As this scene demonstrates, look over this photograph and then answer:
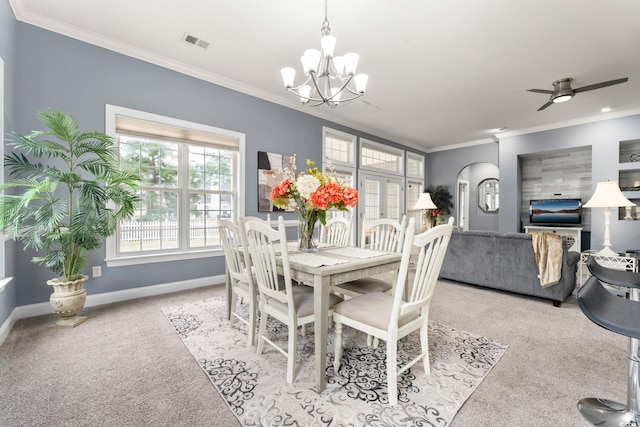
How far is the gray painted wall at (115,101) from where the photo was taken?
8.68ft

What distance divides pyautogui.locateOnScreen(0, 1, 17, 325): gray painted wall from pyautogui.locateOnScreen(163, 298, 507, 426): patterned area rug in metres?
1.40

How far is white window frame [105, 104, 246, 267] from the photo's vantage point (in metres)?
3.07

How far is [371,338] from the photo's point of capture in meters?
2.18

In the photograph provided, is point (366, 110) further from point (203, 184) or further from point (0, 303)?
point (0, 303)

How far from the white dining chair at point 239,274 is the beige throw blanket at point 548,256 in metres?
3.11

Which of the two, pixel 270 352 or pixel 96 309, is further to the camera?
pixel 96 309

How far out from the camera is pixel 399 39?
291 cm

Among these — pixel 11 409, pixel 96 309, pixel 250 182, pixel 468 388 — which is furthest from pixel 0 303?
pixel 468 388

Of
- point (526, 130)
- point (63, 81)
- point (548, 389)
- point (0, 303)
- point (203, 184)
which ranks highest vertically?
point (526, 130)

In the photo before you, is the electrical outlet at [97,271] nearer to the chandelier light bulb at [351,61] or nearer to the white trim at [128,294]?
the white trim at [128,294]

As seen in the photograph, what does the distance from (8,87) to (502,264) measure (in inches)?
213

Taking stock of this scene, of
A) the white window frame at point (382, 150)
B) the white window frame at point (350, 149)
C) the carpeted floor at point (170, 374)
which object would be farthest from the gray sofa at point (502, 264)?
the white window frame at point (382, 150)

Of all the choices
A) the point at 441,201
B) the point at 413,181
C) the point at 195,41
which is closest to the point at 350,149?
the point at 413,181

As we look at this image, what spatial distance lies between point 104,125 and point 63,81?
1.65ft
